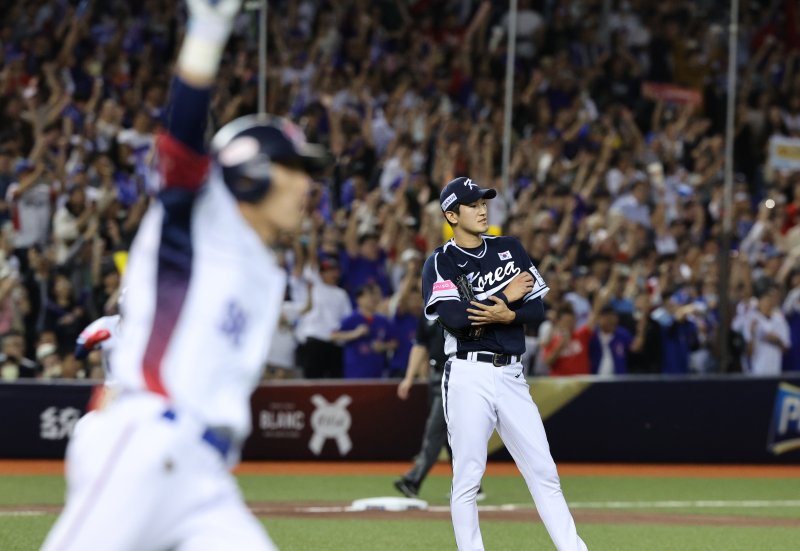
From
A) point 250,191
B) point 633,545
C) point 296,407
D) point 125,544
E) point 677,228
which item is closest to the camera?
point 125,544

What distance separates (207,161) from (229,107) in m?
15.1

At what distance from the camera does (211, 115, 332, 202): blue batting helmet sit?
14.4 ft

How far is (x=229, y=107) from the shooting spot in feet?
62.9

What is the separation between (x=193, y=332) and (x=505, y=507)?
9.02 meters

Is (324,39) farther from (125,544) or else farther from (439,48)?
(125,544)

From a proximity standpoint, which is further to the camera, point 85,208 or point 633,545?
point 85,208

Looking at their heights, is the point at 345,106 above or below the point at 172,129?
above

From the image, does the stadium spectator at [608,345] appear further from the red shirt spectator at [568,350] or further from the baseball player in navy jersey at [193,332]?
the baseball player in navy jersey at [193,332]

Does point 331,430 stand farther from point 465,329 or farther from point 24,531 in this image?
point 465,329

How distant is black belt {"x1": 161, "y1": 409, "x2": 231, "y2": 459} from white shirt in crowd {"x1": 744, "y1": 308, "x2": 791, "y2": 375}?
1474 cm

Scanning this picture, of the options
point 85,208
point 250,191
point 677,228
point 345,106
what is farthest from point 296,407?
point 250,191

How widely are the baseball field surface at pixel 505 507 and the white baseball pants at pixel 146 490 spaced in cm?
612

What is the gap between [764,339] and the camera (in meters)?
18.2

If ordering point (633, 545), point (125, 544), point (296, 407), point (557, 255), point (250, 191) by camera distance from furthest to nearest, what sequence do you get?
1. point (557, 255)
2. point (296, 407)
3. point (633, 545)
4. point (250, 191)
5. point (125, 544)
